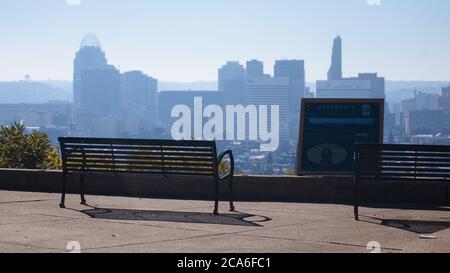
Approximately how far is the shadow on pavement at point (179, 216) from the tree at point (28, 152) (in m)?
7.82

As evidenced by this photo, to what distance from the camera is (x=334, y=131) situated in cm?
1430

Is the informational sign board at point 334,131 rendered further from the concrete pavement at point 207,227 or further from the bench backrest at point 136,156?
the bench backrest at point 136,156

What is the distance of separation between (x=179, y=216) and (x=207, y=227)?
1.09 metres

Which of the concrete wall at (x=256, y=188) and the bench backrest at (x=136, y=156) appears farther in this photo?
the concrete wall at (x=256, y=188)

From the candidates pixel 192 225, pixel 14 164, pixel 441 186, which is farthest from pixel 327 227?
pixel 14 164

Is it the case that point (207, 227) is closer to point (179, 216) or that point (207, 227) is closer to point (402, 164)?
point (179, 216)

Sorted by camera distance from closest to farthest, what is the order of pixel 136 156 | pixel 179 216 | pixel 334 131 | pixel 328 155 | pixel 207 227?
pixel 207 227 < pixel 179 216 < pixel 136 156 < pixel 328 155 < pixel 334 131

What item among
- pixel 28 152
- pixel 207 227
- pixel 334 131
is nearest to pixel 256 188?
pixel 334 131

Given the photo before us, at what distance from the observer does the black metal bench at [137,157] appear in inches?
448

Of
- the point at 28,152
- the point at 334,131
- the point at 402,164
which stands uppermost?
the point at 334,131

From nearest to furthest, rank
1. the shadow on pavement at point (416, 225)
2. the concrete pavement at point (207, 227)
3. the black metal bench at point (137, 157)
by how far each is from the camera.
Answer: the concrete pavement at point (207, 227), the shadow on pavement at point (416, 225), the black metal bench at point (137, 157)

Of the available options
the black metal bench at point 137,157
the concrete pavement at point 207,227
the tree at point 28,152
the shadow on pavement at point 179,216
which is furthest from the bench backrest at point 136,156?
the tree at point 28,152

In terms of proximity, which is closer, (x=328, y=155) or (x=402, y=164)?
(x=402, y=164)
